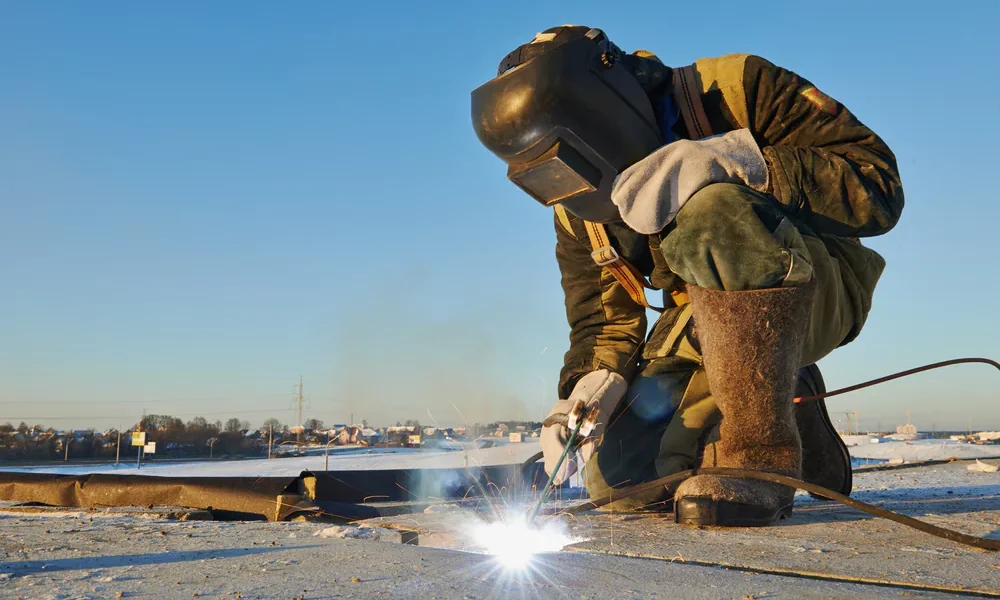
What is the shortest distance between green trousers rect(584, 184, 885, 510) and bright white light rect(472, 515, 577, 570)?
0.59 meters

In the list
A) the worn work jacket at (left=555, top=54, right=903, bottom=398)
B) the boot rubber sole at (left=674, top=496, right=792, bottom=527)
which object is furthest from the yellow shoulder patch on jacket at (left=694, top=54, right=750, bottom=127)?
the boot rubber sole at (left=674, top=496, right=792, bottom=527)

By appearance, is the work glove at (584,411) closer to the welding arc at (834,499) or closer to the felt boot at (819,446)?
the welding arc at (834,499)

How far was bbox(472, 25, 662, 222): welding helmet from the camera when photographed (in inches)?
58.3

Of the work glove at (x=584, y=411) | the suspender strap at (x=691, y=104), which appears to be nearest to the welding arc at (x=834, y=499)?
the work glove at (x=584, y=411)

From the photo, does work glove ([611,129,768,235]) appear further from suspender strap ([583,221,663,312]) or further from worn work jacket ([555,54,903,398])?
suspender strap ([583,221,663,312])

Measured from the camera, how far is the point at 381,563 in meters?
0.95

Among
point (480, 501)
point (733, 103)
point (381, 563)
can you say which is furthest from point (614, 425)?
point (381, 563)

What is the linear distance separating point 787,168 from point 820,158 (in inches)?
3.5

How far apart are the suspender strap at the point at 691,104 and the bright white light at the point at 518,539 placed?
1022mm

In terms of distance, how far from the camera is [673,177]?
1445 mm

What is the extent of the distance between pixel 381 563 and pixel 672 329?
4.71 ft

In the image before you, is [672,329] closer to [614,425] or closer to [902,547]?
[614,425]

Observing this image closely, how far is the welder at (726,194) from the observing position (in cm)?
138

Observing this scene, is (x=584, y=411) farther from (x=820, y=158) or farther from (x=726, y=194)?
(x=820, y=158)
